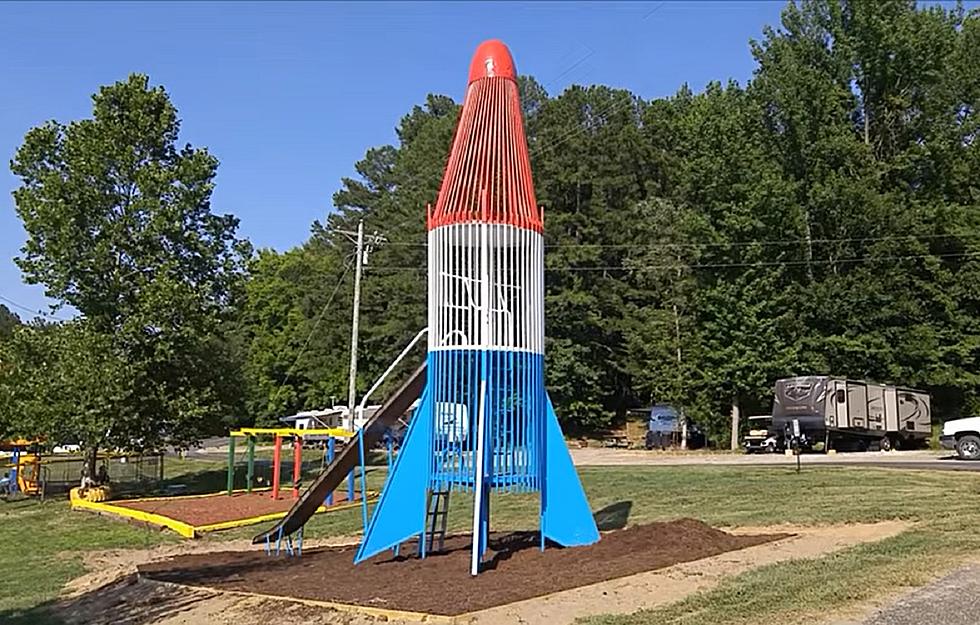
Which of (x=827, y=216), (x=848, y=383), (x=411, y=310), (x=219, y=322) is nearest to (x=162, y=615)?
(x=219, y=322)

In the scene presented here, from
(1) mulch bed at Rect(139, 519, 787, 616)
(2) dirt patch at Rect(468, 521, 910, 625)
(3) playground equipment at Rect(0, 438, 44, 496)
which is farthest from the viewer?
(3) playground equipment at Rect(0, 438, 44, 496)

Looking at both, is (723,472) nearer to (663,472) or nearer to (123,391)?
(663,472)

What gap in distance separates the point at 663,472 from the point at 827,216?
21.2 meters

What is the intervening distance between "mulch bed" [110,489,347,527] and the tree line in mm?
2903

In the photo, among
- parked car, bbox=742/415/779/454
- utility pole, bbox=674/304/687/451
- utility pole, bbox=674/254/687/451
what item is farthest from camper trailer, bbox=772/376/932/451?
utility pole, bbox=674/304/687/451

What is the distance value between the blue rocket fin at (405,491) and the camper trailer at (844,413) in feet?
69.8

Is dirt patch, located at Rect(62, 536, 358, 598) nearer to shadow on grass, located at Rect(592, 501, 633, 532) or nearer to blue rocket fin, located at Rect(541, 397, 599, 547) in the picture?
shadow on grass, located at Rect(592, 501, 633, 532)

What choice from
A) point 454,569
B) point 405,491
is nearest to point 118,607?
point 405,491

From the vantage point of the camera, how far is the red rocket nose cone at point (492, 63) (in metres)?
12.9

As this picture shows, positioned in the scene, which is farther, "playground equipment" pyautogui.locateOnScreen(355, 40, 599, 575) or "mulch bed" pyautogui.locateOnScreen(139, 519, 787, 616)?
"playground equipment" pyautogui.locateOnScreen(355, 40, 599, 575)

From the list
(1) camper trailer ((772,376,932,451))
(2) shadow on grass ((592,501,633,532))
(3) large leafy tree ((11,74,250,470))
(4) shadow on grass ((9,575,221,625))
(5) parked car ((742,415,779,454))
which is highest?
(3) large leafy tree ((11,74,250,470))

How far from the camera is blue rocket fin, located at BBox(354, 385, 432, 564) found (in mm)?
11781

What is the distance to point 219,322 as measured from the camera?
27250mm

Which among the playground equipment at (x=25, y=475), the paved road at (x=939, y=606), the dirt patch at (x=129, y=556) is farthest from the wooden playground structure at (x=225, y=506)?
the paved road at (x=939, y=606)
